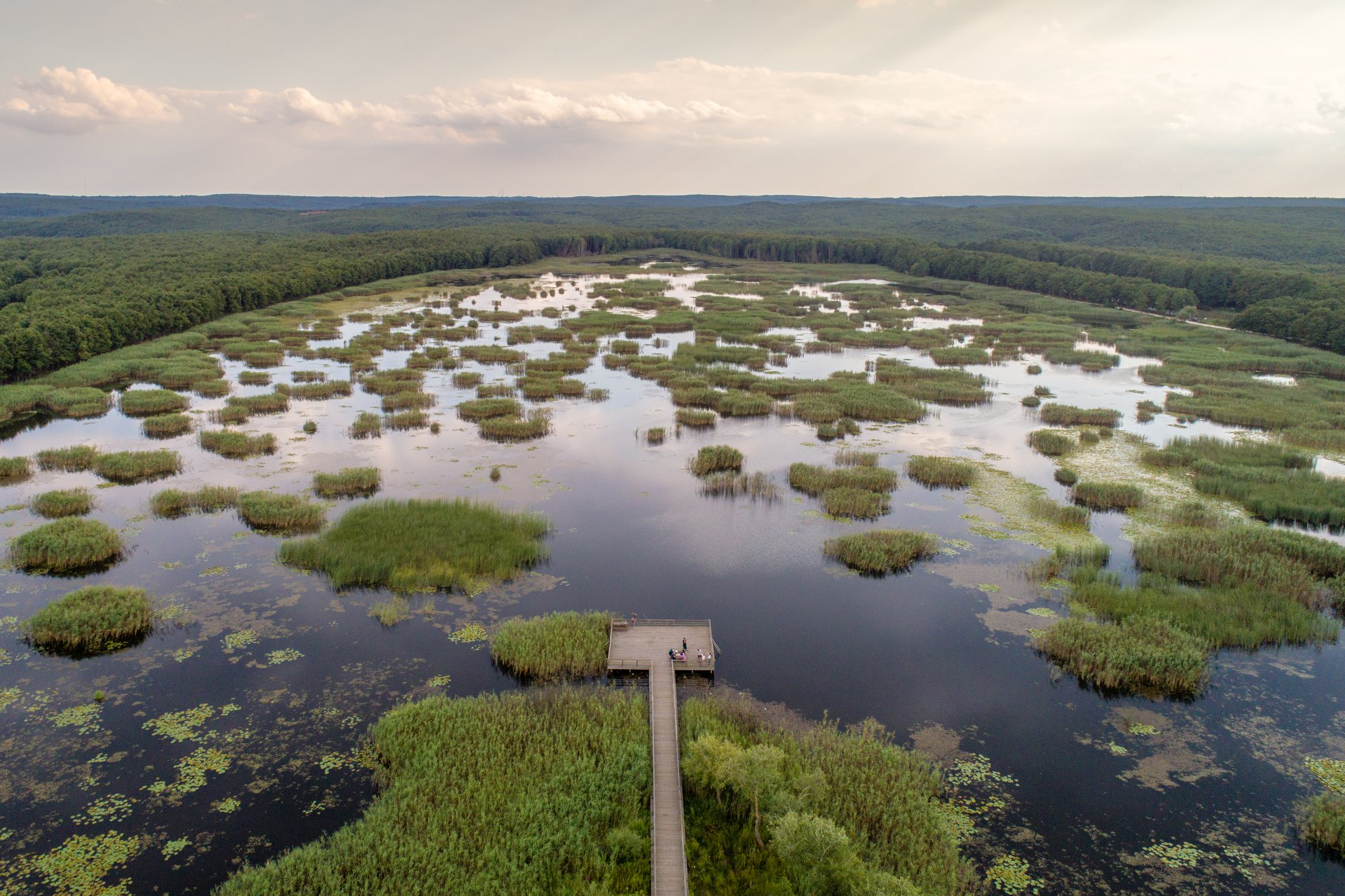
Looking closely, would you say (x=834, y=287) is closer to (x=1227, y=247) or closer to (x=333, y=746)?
(x=1227, y=247)

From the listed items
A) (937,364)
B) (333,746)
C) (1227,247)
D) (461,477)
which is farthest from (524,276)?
(1227,247)

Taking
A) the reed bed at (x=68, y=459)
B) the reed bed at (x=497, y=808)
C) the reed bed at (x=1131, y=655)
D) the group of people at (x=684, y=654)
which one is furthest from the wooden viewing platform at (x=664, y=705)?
the reed bed at (x=68, y=459)

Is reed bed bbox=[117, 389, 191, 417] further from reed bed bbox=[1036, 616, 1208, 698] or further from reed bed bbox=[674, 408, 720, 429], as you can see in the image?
reed bed bbox=[1036, 616, 1208, 698]

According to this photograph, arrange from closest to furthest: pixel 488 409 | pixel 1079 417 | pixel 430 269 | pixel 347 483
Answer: pixel 347 483 → pixel 488 409 → pixel 1079 417 → pixel 430 269

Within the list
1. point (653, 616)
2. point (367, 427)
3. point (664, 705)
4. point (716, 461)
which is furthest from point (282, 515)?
point (716, 461)

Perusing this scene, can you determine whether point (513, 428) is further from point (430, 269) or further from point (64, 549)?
point (430, 269)

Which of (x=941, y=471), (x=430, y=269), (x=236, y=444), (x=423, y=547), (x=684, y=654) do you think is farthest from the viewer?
(x=430, y=269)
